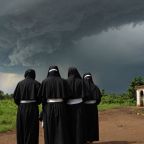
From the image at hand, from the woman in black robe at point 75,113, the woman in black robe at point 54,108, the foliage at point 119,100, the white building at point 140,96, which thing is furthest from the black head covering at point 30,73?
the foliage at point 119,100

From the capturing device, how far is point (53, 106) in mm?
11875

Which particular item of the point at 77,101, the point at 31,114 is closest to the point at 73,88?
the point at 77,101

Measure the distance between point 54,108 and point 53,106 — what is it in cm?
6

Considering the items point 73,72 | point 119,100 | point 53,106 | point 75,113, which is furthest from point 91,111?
point 119,100

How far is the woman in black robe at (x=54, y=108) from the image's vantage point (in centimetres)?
1187

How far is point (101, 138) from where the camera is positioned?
17.6m

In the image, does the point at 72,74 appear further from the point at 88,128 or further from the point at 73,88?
the point at 88,128

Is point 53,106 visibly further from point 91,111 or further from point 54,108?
point 91,111

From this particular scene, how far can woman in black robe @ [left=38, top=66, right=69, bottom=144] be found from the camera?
38.9ft

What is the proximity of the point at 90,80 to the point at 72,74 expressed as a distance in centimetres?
286

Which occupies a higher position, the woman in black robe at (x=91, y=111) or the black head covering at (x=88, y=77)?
the black head covering at (x=88, y=77)

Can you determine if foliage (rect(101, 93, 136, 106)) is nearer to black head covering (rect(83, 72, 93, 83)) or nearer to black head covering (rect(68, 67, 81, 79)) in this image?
black head covering (rect(83, 72, 93, 83))

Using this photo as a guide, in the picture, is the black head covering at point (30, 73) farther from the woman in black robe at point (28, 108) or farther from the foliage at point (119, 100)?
the foliage at point (119, 100)

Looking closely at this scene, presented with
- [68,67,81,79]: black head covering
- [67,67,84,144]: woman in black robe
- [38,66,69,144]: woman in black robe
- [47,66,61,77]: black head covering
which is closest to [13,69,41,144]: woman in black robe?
[38,66,69,144]: woman in black robe
